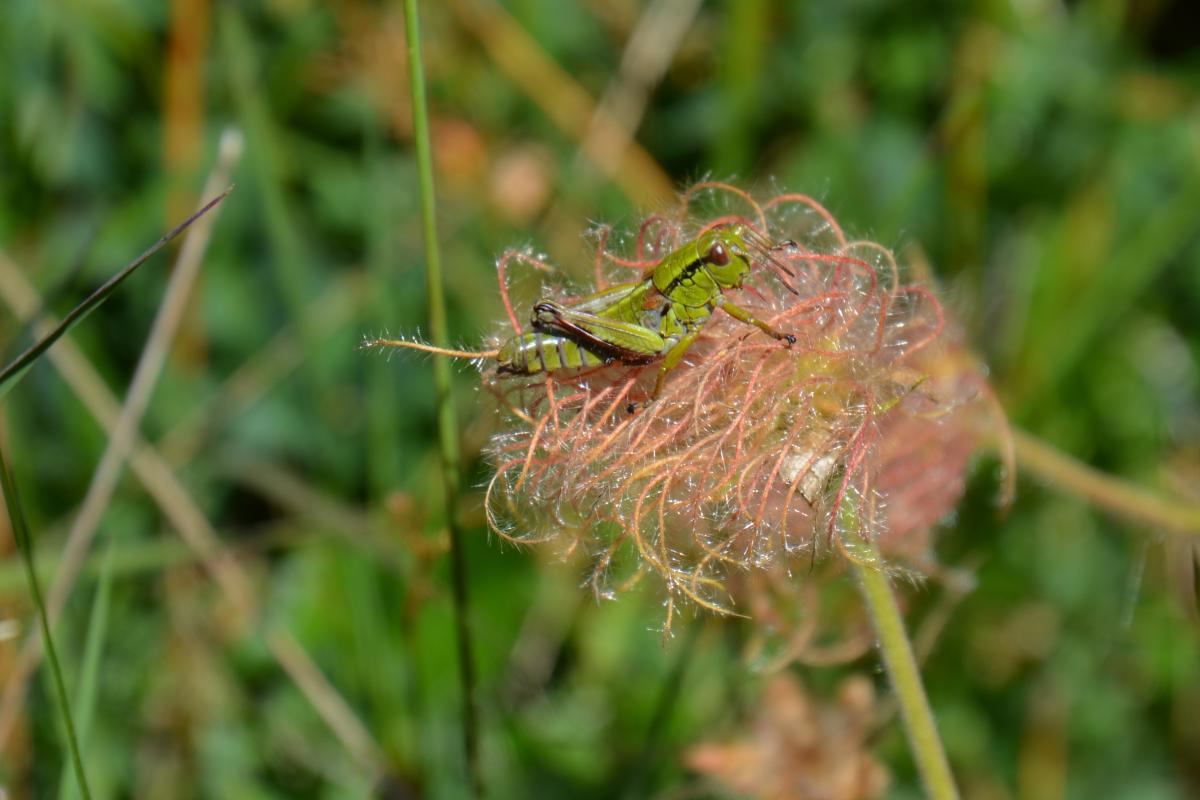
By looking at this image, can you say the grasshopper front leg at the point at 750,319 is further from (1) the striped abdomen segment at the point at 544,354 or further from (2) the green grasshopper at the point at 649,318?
(1) the striped abdomen segment at the point at 544,354

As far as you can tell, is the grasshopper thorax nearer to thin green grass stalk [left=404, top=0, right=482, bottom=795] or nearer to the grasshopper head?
the grasshopper head

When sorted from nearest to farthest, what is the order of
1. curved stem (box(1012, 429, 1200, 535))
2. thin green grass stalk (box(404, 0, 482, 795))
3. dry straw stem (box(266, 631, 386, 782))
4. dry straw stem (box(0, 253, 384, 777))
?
1. thin green grass stalk (box(404, 0, 482, 795))
2. curved stem (box(1012, 429, 1200, 535))
3. dry straw stem (box(266, 631, 386, 782))
4. dry straw stem (box(0, 253, 384, 777))

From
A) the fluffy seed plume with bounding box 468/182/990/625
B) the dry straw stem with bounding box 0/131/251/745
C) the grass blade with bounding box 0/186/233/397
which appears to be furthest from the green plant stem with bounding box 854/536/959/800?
the dry straw stem with bounding box 0/131/251/745

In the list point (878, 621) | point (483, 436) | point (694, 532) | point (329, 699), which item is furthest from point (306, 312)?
point (878, 621)

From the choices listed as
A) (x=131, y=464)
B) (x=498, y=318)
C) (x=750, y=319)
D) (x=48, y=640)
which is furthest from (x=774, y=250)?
(x=131, y=464)

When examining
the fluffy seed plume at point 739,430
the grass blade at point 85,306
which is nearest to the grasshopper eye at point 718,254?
the fluffy seed plume at point 739,430

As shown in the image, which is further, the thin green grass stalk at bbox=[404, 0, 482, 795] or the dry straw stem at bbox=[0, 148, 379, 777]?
the dry straw stem at bbox=[0, 148, 379, 777]
